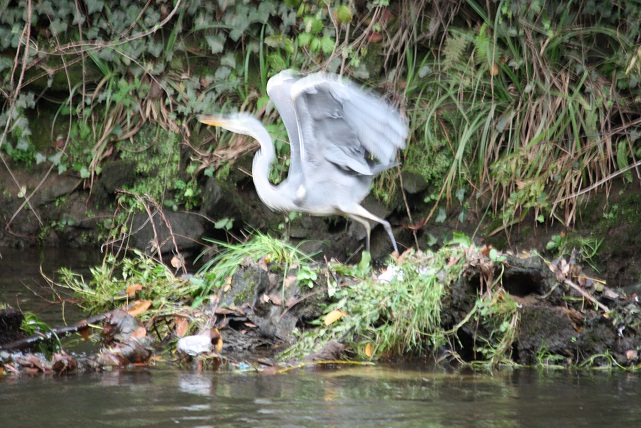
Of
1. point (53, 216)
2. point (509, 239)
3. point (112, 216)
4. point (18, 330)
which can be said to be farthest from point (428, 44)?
point (18, 330)

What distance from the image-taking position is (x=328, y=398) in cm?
375

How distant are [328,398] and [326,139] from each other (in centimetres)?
247

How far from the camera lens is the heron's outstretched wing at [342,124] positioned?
544 centimetres

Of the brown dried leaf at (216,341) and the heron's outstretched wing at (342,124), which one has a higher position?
the heron's outstretched wing at (342,124)

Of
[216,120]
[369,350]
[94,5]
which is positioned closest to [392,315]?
[369,350]

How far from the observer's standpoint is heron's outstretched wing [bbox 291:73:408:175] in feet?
17.8

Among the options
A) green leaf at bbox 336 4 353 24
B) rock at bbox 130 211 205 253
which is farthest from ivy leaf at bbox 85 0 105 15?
green leaf at bbox 336 4 353 24

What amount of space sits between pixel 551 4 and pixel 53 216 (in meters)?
4.87

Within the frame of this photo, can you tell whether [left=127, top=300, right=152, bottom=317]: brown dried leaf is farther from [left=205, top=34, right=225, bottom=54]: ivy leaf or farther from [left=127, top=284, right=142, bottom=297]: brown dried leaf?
[left=205, top=34, right=225, bottom=54]: ivy leaf

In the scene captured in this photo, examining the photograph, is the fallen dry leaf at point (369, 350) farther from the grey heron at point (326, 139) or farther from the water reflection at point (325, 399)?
the grey heron at point (326, 139)

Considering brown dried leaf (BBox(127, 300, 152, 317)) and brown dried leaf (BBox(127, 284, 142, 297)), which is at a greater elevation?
brown dried leaf (BBox(127, 284, 142, 297))

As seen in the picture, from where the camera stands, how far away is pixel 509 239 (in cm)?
745

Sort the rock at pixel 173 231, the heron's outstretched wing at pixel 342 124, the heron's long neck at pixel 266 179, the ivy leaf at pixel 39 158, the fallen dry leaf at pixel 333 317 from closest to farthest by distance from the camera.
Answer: the fallen dry leaf at pixel 333 317 → the heron's outstretched wing at pixel 342 124 → the heron's long neck at pixel 266 179 → the rock at pixel 173 231 → the ivy leaf at pixel 39 158

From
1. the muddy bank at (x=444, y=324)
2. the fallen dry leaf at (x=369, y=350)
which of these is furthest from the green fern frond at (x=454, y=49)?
the fallen dry leaf at (x=369, y=350)
